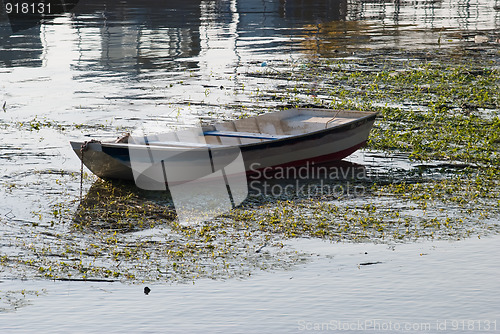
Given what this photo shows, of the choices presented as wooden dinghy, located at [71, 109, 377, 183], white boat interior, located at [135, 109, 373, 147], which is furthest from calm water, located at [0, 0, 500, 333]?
white boat interior, located at [135, 109, 373, 147]

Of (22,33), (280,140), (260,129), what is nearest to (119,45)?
(22,33)

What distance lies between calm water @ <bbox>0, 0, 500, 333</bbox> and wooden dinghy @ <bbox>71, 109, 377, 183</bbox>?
3.38 feet

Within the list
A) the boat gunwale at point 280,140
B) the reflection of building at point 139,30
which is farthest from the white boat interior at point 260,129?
the reflection of building at point 139,30

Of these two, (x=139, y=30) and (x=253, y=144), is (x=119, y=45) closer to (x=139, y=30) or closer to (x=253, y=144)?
(x=139, y=30)

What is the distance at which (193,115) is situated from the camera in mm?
21031

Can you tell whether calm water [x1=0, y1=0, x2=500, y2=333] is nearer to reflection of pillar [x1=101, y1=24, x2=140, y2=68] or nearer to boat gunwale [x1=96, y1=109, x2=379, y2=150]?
reflection of pillar [x1=101, y1=24, x2=140, y2=68]

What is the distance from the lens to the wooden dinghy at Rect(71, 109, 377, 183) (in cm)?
1449

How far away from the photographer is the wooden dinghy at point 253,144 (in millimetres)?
14492

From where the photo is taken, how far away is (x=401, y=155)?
55.4 ft

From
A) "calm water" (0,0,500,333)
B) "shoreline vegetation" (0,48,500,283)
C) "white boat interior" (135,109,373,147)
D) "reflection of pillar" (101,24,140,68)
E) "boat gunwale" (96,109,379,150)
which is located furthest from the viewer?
"reflection of pillar" (101,24,140,68)

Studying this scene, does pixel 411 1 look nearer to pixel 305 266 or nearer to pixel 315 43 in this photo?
pixel 315 43

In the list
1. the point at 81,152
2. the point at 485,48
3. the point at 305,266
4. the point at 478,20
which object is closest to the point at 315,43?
the point at 485,48

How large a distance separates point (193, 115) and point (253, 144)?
6342 mm

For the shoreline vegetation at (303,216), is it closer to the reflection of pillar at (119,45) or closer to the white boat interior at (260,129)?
the white boat interior at (260,129)
